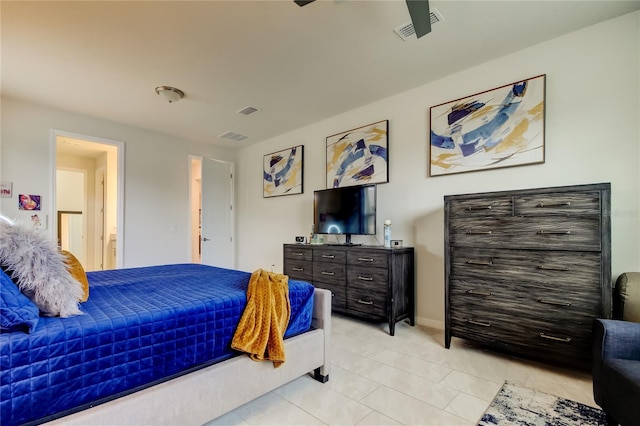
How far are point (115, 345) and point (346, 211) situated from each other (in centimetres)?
274

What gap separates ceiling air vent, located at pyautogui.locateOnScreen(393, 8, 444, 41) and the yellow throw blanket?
2149mm

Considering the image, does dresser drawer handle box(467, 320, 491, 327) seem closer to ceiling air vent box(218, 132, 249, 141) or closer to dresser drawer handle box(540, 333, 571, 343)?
dresser drawer handle box(540, 333, 571, 343)

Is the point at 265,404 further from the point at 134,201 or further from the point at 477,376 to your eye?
the point at 134,201

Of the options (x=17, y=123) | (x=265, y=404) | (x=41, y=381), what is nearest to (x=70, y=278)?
(x=41, y=381)

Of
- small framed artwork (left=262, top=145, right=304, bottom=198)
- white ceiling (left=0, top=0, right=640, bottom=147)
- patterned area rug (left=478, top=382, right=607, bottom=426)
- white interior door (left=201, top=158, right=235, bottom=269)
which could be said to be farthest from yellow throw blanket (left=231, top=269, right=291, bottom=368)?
white interior door (left=201, top=158, right=235, bottom=269)

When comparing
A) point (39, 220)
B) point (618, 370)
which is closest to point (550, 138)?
point (618, 370)

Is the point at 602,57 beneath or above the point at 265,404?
→ above

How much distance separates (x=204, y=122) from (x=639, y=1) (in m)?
4.65

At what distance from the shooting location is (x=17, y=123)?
3.64 m

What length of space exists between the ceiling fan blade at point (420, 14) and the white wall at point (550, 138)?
1.46 meters

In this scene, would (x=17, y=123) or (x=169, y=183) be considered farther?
(x=169, y=183)

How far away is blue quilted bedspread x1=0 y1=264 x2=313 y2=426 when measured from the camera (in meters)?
1.08

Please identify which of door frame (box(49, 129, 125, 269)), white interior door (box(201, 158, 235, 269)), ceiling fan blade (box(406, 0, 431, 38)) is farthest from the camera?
white interior door (box(201, 158, 235, 269))

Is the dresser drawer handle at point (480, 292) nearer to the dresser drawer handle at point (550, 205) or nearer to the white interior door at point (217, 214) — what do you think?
the dresser drawer handle at point (550, 205)
